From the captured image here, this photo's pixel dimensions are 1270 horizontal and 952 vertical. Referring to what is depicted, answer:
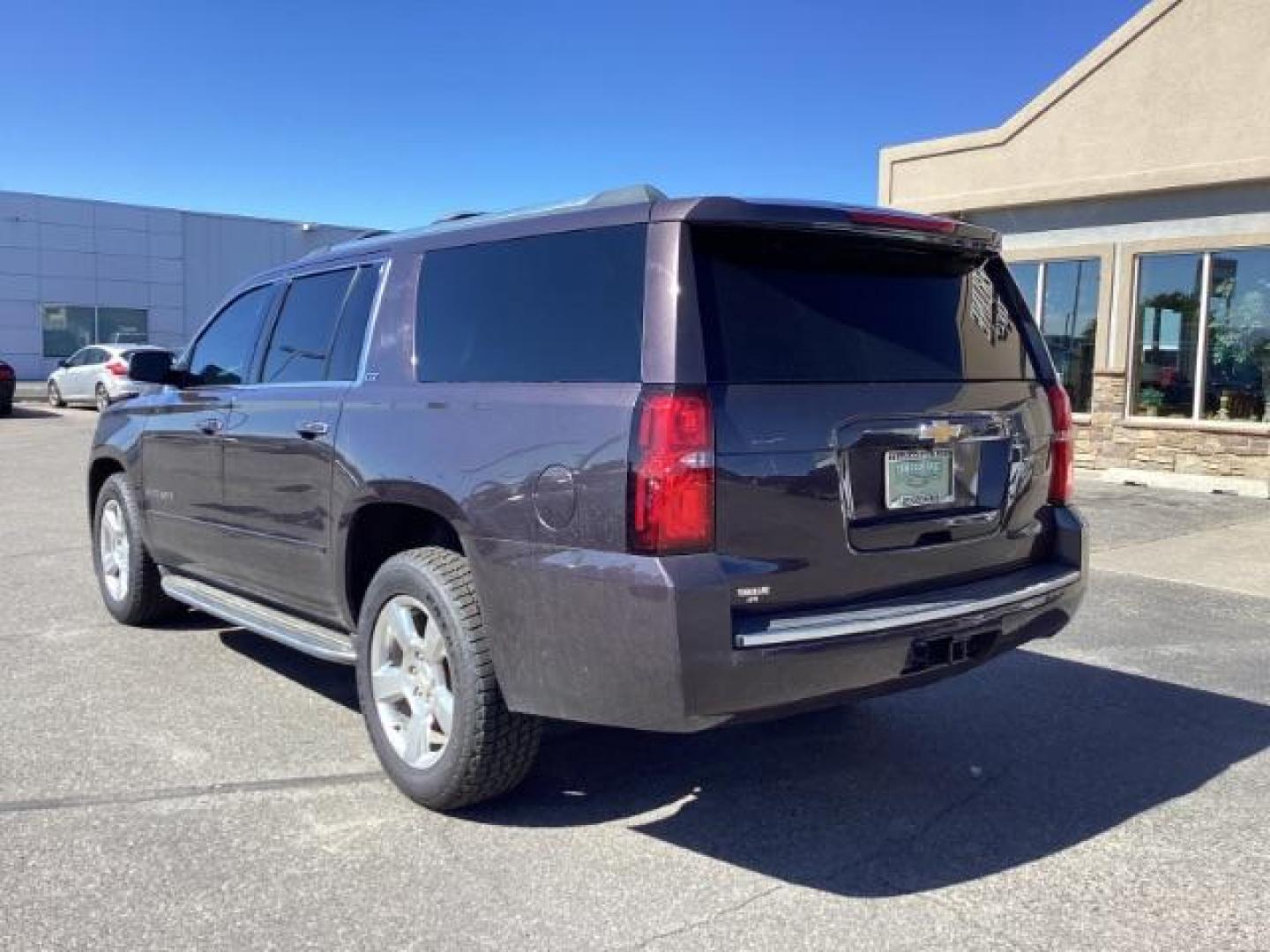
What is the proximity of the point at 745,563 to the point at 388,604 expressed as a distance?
56.8 inches

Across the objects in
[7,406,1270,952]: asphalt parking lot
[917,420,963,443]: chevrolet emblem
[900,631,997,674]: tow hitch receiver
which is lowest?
[7,406,1270,952]: asphalt parking lot

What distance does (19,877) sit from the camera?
10.8 ft

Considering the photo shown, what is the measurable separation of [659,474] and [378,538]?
5.21ft

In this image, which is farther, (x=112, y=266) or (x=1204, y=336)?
(x=112, y=266)

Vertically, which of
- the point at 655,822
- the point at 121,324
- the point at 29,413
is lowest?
the point at 655,822

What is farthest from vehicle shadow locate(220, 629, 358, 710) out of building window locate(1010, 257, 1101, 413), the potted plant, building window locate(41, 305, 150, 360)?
building window locate(41, 305, 150, 360)

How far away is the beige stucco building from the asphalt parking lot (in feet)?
27.5

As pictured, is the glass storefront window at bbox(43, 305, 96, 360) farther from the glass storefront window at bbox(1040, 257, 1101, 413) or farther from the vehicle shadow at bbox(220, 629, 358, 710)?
the vehicle shadow at bbox(220, 629, 358, 710)

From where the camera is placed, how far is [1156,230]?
44.4ft

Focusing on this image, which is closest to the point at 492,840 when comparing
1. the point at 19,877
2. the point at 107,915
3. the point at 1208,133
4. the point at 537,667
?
the point at 537,667

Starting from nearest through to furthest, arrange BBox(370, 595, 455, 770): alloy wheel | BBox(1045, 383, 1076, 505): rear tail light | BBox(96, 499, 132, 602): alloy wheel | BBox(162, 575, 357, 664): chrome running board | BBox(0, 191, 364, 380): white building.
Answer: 1. BBox(370, 595, 455, 770): alloy wheel
2. BBox(1045, 383, 1076, 505): rear tail light
3. BBox(162, 575, 357, 664): chrome running board
4. BBox(96, 499, 132, 602): alloy wheel
5. BBox(0, 191, 364, 380): white building

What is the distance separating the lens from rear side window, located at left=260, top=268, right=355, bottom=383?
185 inches

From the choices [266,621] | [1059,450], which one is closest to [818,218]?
[1059,450]

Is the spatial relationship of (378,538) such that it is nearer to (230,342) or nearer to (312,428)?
(312,428)
